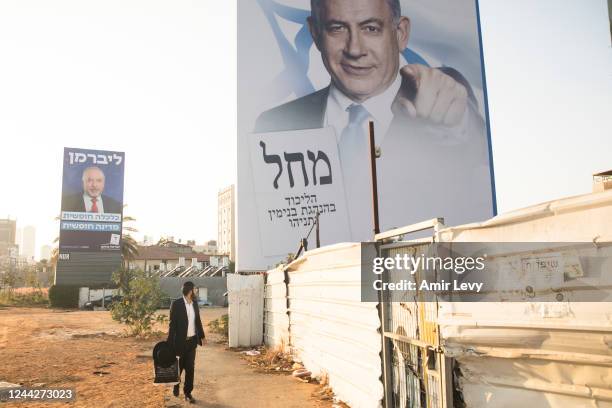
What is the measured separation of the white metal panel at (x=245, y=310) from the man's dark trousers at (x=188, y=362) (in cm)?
628

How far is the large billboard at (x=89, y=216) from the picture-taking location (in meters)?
41.9

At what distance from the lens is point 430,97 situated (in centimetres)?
3112

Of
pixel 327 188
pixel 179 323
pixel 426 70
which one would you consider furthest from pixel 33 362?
pixel 426 70

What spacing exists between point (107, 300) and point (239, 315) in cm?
2985

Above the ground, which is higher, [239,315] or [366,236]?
[366,236]

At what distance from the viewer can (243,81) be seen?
2750 centimetres

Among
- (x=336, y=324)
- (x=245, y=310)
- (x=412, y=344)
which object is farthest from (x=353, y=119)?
(x=412, y=344)

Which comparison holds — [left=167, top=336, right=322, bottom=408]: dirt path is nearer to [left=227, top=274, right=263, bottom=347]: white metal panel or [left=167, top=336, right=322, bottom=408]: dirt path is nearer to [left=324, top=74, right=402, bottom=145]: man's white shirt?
[left=227, top=274, right=263, bottom=347]: white metal panel

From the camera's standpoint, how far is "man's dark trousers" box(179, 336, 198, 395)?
7570 mm

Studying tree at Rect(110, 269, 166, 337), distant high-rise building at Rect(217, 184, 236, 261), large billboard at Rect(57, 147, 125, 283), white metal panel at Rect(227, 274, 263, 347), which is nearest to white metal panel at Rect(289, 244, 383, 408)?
white metal panel at Rect(227, 274, 263, 347)

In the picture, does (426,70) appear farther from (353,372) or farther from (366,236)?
(353,372)

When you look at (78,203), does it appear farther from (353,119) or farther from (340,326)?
(340,326)

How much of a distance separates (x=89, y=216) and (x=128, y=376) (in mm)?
35971

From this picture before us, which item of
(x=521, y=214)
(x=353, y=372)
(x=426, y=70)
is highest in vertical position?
(x=426, y=70)
